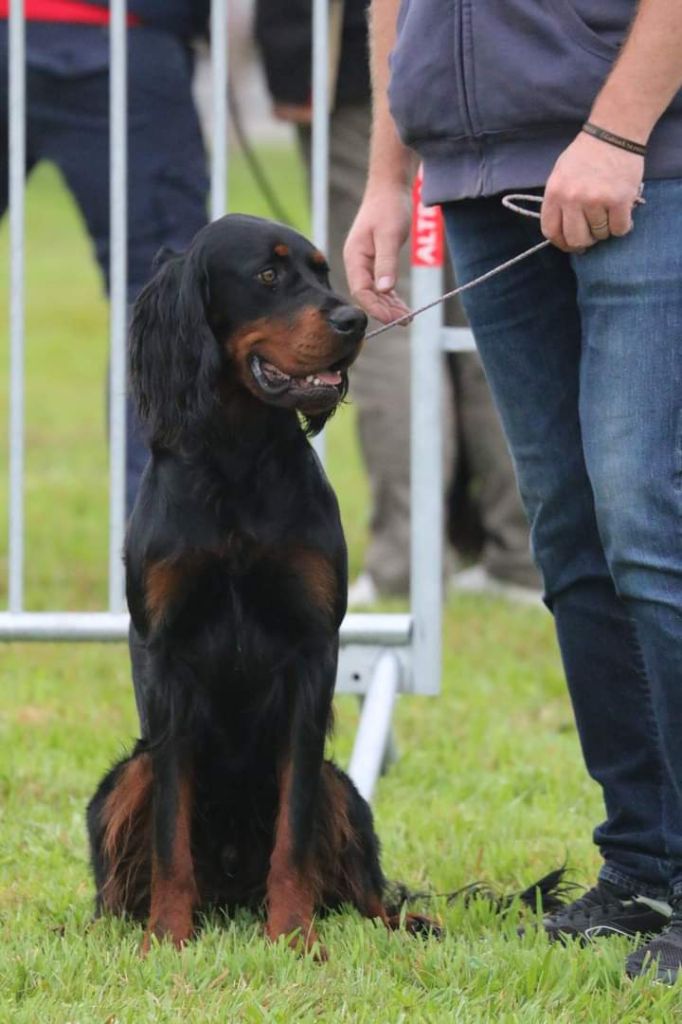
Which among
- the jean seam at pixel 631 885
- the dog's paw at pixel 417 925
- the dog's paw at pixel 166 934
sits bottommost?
the dog's paw at pixel 417 925

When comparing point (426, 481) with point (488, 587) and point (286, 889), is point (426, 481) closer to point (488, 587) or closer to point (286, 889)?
point (286, 889)

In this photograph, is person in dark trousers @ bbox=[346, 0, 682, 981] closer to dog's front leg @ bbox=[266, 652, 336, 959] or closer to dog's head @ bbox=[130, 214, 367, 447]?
dog's head @ bbox=[130, 214, 367, 447]

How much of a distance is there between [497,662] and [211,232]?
2.78m

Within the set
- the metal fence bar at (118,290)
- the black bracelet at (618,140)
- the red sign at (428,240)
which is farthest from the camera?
the metal fence bar at (118,290)

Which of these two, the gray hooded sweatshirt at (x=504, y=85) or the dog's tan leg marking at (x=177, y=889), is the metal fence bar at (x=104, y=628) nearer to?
the dog's tan leg marking at (x=177, y=889)

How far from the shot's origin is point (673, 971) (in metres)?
2.81

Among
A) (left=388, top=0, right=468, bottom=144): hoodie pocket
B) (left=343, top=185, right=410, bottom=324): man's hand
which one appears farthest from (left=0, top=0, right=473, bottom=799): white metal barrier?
(left=388, top=0, right=468, bottom=144): hoodie pocket

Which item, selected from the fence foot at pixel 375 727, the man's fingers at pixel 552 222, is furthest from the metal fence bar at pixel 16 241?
the man's fingers at pixel 552 222

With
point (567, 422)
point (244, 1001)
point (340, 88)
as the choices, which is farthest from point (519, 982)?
point (340, 88)

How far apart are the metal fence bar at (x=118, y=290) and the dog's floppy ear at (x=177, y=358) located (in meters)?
1.14

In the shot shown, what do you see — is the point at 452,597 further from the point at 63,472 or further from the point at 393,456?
the point at 63,472

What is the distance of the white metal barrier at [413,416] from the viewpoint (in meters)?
4.24

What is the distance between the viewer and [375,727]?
164 inches

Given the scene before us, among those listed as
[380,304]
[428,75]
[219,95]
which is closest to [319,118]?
[219,95]
